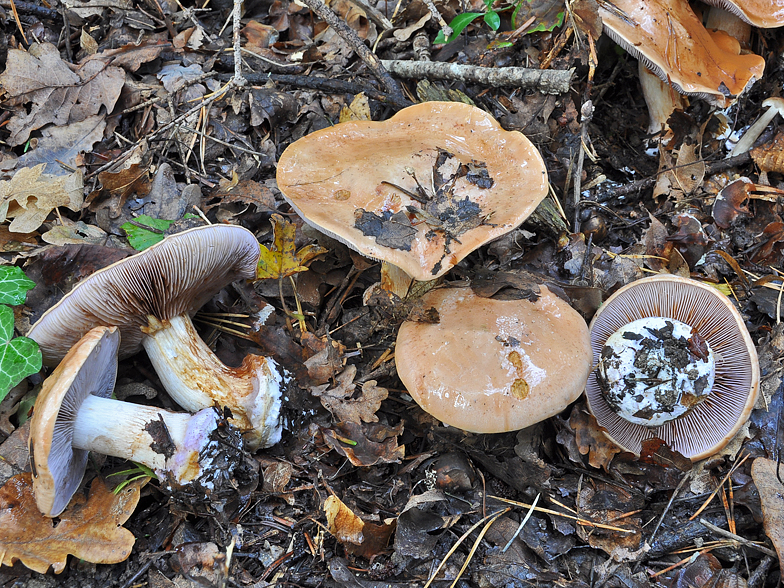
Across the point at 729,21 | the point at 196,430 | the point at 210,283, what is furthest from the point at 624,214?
the point at 196,430

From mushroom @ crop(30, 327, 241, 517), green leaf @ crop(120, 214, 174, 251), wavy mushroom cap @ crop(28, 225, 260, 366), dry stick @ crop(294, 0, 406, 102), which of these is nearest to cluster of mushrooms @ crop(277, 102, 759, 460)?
wavy mushroom cap @ crop(28, 225, 260, 366)

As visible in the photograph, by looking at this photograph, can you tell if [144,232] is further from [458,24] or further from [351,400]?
[458,24]

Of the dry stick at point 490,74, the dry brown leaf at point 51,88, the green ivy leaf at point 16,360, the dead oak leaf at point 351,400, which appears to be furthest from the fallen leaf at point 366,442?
the dry brown leaf at point 51,88

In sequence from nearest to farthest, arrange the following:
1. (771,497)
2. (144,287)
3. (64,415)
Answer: (64,415) → (144,287) → (771,497)

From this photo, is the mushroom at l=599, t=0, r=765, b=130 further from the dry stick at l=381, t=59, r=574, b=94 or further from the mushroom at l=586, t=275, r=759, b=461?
the mushroom at l=586, t=275, r=759, b=461

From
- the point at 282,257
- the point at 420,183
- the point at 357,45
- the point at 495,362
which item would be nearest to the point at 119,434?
the point at 282,257

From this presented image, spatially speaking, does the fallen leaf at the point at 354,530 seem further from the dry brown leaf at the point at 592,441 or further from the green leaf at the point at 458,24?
the green leaf at the point at 458,24

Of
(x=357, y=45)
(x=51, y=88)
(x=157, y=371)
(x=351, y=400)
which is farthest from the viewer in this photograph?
(x=51, y=88)
